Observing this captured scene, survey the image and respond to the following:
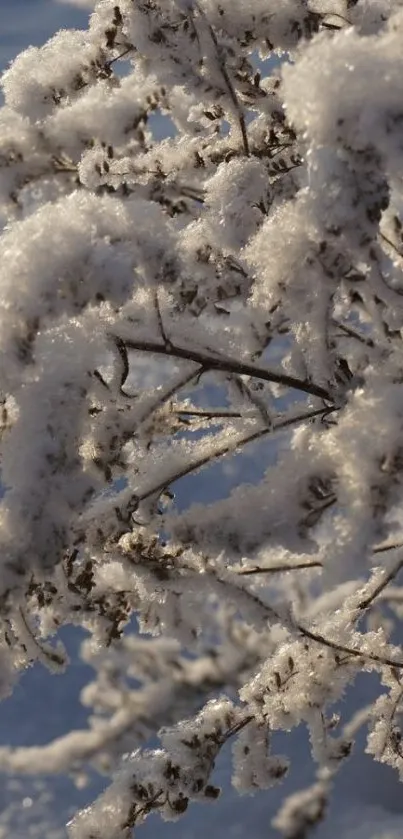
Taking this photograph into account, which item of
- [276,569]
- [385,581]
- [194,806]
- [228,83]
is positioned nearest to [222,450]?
[276,569]

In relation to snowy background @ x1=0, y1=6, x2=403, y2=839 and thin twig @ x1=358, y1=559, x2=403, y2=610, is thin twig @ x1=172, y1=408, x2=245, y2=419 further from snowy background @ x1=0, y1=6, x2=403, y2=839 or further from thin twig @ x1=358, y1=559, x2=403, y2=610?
snowy background @ x1=0, y1=6, x2=403, y2=839

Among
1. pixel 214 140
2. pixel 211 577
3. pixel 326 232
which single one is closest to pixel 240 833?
pixel 211 577

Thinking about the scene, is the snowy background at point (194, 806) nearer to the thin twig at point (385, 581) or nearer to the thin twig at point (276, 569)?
the thin twig at point (385, 581)

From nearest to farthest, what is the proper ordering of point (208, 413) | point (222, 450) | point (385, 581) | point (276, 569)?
point (222, 450), point (276, 569), point (385, 581), point (208, 413)

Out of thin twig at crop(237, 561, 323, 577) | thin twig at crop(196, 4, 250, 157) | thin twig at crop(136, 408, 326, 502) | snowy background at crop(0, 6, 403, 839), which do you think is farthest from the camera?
snowy background at crop(0, 6, 403, 839)

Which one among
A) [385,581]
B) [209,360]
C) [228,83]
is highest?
[228,83]

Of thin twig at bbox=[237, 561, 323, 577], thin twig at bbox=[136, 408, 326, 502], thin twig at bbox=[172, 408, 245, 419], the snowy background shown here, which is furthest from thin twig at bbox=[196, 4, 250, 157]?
the snowy background

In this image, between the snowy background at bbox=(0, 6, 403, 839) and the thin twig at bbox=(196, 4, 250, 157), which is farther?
the snowy background at bbox=(0, 6, 403, 839)

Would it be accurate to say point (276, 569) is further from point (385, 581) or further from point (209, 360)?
point (209, 360)
